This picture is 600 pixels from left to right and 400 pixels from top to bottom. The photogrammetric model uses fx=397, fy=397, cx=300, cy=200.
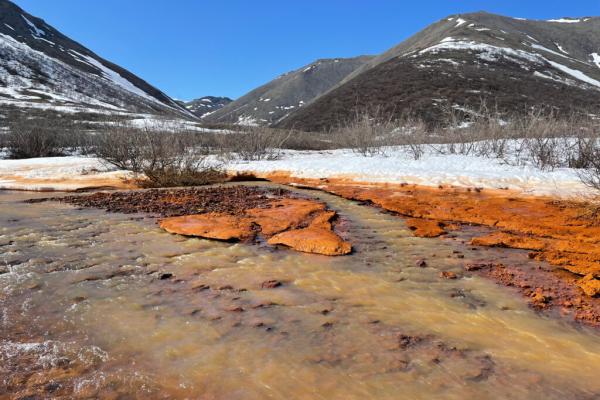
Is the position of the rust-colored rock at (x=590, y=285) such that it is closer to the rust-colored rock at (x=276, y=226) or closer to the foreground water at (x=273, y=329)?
the foreground water at (x=273, y=329)

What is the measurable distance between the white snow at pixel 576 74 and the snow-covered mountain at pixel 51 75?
65397 mm

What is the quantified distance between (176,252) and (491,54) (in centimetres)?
6733

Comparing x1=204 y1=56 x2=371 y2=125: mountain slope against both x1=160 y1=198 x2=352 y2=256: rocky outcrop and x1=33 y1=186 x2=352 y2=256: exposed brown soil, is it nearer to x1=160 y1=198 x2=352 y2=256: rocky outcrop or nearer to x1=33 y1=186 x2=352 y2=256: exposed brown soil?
x1=33 y1=186 x2=352 y2=256: exposed brown soil

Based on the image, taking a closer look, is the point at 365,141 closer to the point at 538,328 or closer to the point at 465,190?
the point at 465,190

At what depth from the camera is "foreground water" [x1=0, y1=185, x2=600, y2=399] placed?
6.78 ft

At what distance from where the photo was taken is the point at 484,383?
2.06 m

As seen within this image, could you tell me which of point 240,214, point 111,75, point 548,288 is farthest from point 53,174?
point 111,75

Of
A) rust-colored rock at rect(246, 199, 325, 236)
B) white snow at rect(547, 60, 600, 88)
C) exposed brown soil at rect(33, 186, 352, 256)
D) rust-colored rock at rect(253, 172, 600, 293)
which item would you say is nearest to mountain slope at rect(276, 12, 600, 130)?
white snow at rect(547, 60, 600, 88)

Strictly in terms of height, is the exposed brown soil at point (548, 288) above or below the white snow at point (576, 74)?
below

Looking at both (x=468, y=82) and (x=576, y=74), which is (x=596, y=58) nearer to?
(x=576, y=74)

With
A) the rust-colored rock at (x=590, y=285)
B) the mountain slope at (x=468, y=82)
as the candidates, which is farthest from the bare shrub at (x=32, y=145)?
the mountain slope at (x=468, y=82)

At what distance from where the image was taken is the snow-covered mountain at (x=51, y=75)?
53.7 m

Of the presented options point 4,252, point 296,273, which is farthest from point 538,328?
point 4,252

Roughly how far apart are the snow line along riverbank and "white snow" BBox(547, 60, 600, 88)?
2245 inches
